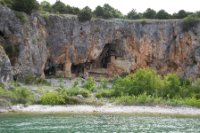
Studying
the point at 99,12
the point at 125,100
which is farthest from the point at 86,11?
the point at 125,100

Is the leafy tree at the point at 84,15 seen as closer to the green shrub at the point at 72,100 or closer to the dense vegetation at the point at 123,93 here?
the dense vegetation at the point at 123,93

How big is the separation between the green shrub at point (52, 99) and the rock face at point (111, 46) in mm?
21388

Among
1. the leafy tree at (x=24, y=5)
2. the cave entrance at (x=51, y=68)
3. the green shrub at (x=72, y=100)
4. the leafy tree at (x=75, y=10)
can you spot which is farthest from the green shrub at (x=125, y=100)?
the leafy tree at (x=75, y=10)

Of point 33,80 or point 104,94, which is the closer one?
point 104,94

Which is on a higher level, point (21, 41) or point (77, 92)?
point (21, 41)

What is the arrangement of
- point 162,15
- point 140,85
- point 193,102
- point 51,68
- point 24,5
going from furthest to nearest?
point 162,15, point 51,68, point 24,5, point 140,85, point 193,102

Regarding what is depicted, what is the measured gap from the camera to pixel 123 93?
75.4m

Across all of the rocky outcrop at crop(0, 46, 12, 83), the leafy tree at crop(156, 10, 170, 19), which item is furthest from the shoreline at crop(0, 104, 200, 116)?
the leafy tree at crop(156, 10, 170, 19)

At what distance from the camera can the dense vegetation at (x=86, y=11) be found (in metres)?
86.4

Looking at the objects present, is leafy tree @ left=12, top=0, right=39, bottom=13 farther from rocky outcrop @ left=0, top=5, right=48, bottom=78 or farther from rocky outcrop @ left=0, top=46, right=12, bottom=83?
rocky outcrop @ left=0, top=46, right=12, bottom=83

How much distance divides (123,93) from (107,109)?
12.6 m

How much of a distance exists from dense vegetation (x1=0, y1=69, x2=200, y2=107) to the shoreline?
260 cm

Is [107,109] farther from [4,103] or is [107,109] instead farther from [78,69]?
[78,69]

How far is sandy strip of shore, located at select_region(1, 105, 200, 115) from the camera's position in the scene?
59719 millimetres
